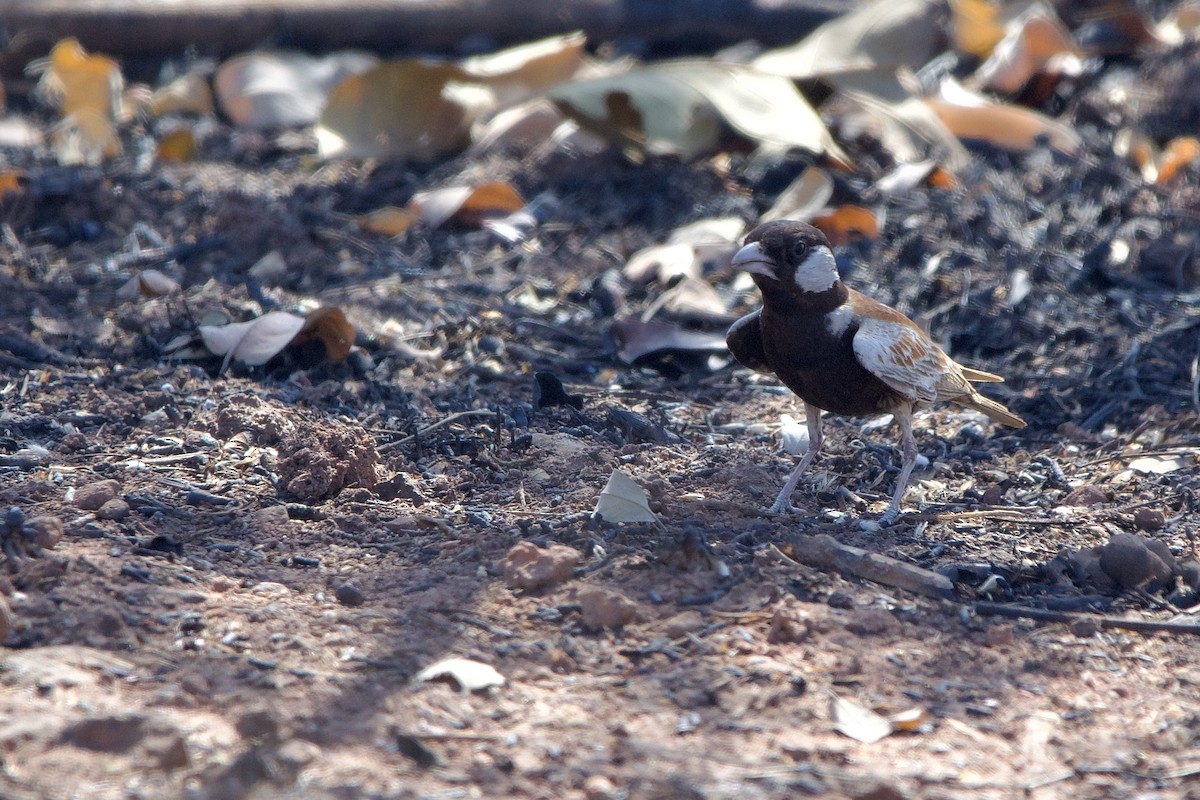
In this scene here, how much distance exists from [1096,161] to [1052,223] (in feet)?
2.98

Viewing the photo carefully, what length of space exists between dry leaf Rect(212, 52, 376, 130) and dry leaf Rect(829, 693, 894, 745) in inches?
240

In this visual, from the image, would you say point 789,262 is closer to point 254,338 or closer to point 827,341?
point 827,341

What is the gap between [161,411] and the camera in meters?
4.74

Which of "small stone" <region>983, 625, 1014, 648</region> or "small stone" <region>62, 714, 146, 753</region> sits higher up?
"small stone" <region>62, 714, 146, 753</region>

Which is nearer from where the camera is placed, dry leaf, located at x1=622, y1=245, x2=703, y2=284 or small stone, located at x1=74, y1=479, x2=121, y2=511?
small stone, located at x1=74, y1=479, x2=121, y2=511

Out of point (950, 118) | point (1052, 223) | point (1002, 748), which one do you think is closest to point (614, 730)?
point (1002, 748)

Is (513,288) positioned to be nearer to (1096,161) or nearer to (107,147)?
(107,147)

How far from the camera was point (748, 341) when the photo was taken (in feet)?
15.3

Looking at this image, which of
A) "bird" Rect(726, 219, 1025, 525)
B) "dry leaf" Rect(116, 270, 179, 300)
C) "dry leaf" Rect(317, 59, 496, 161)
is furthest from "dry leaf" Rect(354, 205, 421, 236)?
"bird" Rect(726, 219, 1025, 525)

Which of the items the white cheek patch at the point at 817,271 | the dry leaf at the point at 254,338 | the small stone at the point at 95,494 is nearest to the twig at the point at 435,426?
the dry leaf at the point at 254,338

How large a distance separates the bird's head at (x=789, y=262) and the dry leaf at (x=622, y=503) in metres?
0.86

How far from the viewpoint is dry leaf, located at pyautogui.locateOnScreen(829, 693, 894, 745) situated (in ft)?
10.0

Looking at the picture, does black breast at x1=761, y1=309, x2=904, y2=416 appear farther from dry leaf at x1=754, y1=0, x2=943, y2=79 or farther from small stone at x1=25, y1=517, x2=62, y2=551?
dry leaf at x1=754, y1=0, x2=943, y2=79

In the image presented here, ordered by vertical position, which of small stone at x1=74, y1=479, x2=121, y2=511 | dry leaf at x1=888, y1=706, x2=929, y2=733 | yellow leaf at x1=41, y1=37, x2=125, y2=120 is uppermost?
yellow leaf at x1=41, y1=37, x2=125, y2=120
